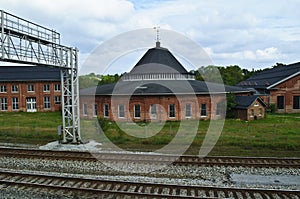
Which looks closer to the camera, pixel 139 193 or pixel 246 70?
pixel 139 193

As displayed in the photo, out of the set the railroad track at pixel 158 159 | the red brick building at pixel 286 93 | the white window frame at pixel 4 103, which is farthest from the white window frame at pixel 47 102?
the red brick building at pixel 286 93

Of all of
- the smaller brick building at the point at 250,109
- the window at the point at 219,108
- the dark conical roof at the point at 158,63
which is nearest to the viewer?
the smaller brick building at the point at 250,109

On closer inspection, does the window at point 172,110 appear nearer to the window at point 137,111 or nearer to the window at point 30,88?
the window at point 137,111

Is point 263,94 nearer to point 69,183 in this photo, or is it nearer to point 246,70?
point 69,183

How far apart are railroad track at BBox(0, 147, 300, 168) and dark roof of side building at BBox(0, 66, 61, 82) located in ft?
109

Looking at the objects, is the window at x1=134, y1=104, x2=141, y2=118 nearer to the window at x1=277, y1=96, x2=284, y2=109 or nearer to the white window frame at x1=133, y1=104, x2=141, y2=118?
the white window frame at x1=133, y1=104, x2=141, y2=118

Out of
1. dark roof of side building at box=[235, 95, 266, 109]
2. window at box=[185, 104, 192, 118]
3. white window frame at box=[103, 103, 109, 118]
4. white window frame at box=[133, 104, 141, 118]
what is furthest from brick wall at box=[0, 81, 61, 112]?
dark roof of side building at box=[235, 95, 266, 109]

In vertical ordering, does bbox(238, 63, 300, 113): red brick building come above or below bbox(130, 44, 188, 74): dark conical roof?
below

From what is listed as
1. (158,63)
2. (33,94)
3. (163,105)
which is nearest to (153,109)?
(163,105)

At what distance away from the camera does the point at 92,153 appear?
15.9m

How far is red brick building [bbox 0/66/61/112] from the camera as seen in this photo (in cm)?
4666

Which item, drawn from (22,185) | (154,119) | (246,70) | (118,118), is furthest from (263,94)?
(246,70)

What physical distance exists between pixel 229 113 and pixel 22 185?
957 inches

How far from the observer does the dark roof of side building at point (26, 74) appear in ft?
155
